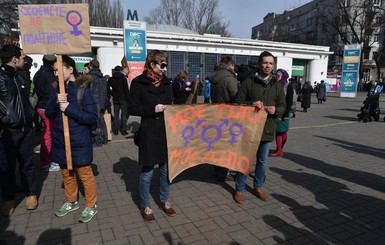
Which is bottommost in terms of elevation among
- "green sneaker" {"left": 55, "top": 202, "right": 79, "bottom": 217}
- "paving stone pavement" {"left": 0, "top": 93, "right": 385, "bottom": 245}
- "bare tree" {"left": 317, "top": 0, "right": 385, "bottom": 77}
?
"paving stone pavement" {"left": 0, "top": 93, "right": 385, "bottom": 245}

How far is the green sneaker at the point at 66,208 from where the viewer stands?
3572 millimetres

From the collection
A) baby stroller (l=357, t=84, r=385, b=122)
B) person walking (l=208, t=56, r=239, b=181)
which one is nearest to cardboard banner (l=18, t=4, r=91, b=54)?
person walking (l=208, t=56, r=239, b=181)

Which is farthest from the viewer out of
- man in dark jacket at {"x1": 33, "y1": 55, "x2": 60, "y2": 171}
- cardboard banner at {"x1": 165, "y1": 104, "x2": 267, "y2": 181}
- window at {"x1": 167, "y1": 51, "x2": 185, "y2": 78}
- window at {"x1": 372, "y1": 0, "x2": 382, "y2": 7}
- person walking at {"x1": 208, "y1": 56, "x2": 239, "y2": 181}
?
window at {"x1": 372, "y1": 0, "x2": 382, "y2": 7}

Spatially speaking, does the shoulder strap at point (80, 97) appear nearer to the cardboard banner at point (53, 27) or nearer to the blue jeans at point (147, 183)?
the cardboard banner at point (53, 27)

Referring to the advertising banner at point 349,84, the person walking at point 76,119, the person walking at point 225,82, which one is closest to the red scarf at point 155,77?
the person walking at point 76,119

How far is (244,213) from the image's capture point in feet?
12.2

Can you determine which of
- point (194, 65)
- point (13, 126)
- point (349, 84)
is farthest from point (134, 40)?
point (349, 84)

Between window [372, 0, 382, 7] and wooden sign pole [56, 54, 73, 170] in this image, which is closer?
wooden sign pole [56, 54, 73, 170]

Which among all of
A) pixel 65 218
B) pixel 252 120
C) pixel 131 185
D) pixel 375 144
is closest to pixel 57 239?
pixel 65 218

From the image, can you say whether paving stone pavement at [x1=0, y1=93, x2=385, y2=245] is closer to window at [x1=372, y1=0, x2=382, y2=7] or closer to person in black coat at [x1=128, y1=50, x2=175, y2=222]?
person in black coat at [x1=128, y1=50, x2=175, y2=222]

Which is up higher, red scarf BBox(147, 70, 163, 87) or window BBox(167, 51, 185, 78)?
window BBox(167, 51, 185, 78)

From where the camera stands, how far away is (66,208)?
3633mm

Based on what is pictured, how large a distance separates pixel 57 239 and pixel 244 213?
2.24 m

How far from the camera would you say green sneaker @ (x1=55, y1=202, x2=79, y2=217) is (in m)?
3.57
